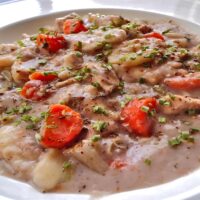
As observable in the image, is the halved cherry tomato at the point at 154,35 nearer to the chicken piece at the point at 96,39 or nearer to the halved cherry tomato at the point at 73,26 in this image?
the chicken piece at the point at 96,39

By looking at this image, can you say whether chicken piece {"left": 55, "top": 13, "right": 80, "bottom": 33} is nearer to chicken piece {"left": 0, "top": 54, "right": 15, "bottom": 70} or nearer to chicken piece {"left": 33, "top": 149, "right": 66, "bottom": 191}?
chicken piece {"left": 0, "top": 54, "right": 15, "bottom": 70}

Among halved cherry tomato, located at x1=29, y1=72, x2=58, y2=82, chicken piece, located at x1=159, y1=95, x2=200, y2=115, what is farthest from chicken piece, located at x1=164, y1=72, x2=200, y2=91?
halved cherry tomato, located at x1=29, y1=72, x2=58, y2=82

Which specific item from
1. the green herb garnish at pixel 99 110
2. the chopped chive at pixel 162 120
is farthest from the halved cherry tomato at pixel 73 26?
the chopped chive at pixel 162 120

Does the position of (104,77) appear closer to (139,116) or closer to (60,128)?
(139,116)

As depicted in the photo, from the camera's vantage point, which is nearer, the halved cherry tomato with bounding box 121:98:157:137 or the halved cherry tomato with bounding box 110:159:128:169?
the halved cherry tomato with bounding box 110:159:128:169

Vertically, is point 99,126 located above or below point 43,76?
above

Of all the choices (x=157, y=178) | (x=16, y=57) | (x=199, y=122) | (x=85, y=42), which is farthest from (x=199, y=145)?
(x=16, y=57)

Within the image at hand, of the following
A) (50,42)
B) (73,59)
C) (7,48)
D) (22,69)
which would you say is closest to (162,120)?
(73,59)
